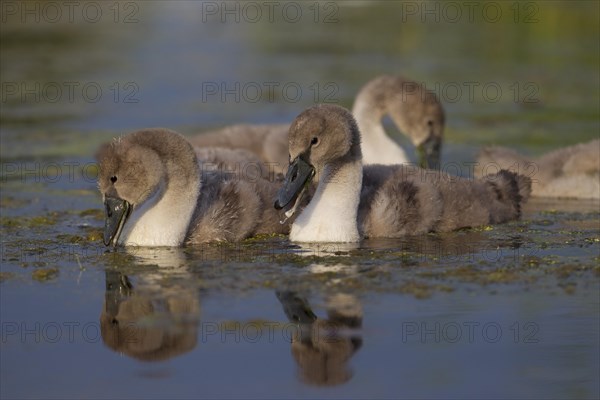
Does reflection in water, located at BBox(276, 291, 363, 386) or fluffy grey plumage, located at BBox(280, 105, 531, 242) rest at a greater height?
fluffy grey plumage, located at BBox(280, 105, 531, 242)

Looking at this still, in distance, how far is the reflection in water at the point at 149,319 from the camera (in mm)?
7855

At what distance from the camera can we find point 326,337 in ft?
26.1

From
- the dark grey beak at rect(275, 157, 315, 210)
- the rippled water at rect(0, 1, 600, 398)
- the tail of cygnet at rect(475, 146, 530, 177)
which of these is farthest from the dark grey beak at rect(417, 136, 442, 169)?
the dark grey beak at rect(275, 157, 315, 210)

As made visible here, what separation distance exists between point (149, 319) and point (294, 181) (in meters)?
2.22

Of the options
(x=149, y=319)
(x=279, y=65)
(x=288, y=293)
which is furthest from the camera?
(x=279, y=65)

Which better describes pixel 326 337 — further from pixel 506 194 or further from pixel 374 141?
pixel 374 141

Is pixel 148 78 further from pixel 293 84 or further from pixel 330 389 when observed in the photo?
pixel 330 389

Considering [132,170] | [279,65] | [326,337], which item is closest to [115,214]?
[132,170]

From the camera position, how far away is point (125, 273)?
31.0 ft

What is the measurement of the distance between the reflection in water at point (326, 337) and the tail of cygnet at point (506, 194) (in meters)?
3.04

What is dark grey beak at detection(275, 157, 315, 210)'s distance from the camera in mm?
10031

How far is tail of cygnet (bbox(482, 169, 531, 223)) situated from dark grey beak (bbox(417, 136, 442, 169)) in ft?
8.04

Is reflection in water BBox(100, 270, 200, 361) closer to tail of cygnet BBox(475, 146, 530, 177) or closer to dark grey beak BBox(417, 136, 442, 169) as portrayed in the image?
tail of cygnet BBox(475, 146, 530, 177)

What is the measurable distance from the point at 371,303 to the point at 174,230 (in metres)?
2.32
